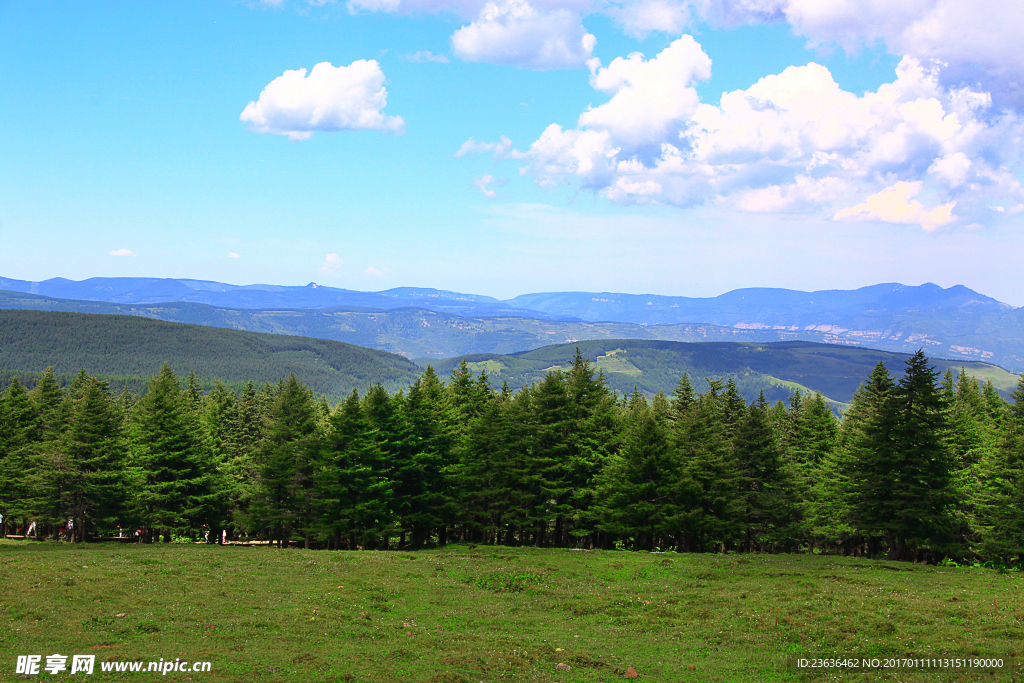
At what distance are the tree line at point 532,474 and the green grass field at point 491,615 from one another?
9.78 metres

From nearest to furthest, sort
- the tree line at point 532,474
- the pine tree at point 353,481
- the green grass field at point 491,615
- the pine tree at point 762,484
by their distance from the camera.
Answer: the green grass field at point 491,615 < the tree line at point 532,474 < the pine tree at point 353,481 < the pine tree at point 762,484

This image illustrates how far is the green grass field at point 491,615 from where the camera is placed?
23906 mm

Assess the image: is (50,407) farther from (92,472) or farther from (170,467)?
(92,472)

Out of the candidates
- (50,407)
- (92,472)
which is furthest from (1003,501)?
(50,407)

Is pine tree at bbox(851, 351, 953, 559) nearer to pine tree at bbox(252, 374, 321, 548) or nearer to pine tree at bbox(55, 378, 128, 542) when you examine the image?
pine tree at bbox(252, 374, 321, 548)

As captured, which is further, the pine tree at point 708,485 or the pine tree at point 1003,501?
the pine tree at point 708,485

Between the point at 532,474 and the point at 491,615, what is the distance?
29.3m

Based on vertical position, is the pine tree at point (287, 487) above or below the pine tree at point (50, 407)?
below

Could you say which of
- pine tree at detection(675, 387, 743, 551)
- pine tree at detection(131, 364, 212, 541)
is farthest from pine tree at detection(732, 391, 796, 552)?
pine tree at detection(131, 364, 212, 541)

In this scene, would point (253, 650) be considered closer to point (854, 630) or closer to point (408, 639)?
point (408, 639)

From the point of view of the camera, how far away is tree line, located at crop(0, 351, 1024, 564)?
53688 millimetres

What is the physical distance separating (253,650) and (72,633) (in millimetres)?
6966

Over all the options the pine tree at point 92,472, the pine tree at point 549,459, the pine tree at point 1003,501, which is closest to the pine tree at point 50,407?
the pine tree at point 92,472

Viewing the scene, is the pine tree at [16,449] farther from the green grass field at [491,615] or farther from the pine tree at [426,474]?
the pine tree at [426,474]
